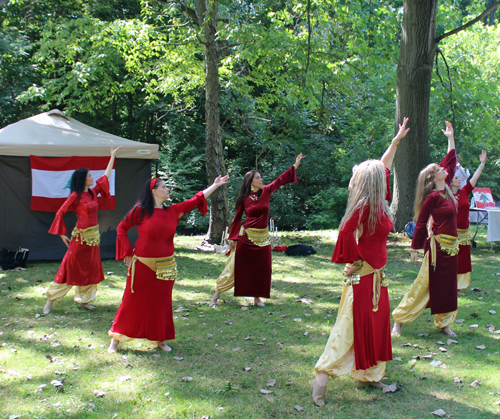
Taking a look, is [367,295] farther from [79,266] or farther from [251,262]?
[79,266]

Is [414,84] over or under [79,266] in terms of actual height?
over

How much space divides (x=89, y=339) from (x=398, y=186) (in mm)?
8661

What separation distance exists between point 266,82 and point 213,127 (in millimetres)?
3449

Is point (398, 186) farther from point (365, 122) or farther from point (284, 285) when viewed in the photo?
point (365, 122)

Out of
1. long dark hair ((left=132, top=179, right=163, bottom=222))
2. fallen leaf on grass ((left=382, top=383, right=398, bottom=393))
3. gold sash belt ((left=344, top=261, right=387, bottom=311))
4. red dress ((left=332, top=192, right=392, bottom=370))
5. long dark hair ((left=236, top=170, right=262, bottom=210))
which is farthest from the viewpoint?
long dark hair ((left=236, top=170, right=262, bottom=210))

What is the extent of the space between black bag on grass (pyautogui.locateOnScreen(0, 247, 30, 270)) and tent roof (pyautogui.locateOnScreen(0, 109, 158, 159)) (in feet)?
6.63

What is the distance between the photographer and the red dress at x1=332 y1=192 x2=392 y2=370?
11.9ft

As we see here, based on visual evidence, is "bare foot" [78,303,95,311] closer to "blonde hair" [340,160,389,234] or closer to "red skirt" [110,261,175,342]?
"red skirt" [110,261,175,342]

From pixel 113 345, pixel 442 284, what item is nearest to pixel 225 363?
pixel 113 345

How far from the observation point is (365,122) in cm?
1708

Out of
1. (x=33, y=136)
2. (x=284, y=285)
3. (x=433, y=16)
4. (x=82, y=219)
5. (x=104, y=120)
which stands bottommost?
(x=284, y=285)

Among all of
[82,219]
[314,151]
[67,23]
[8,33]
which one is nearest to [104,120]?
[8,33]

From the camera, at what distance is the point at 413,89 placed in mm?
10938

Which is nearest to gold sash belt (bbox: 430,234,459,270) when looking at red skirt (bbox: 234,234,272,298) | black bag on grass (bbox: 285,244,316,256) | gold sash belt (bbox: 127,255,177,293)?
red skirt (bbox: 234,234,272,298)
